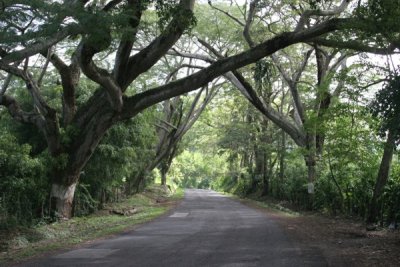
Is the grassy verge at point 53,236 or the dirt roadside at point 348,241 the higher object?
the dirt roadside at point 348,241

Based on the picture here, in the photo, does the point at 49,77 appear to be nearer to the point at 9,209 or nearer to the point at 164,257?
the point at 9,209

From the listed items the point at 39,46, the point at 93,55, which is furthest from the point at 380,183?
the point at 39,46

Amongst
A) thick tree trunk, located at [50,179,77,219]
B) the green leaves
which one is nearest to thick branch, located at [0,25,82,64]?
the green leaves

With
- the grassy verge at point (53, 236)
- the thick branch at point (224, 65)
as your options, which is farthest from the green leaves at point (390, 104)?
the grassy verge at point (53, 236)

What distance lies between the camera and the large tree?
975cm

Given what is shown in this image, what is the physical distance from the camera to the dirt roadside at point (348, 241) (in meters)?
9.64

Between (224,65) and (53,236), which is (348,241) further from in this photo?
(53,236)

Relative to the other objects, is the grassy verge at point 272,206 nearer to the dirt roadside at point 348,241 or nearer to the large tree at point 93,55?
the dirt roadside at point 348,241

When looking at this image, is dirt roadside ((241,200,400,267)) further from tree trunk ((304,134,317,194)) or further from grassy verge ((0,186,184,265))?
grassy verge ((0,186,184,265))

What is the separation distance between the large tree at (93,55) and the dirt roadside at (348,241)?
4.84 metres

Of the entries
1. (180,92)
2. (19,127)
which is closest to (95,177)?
(19,127)

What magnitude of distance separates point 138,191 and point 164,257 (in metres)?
29.8

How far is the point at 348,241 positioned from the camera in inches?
499

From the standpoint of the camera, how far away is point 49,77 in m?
25.0
